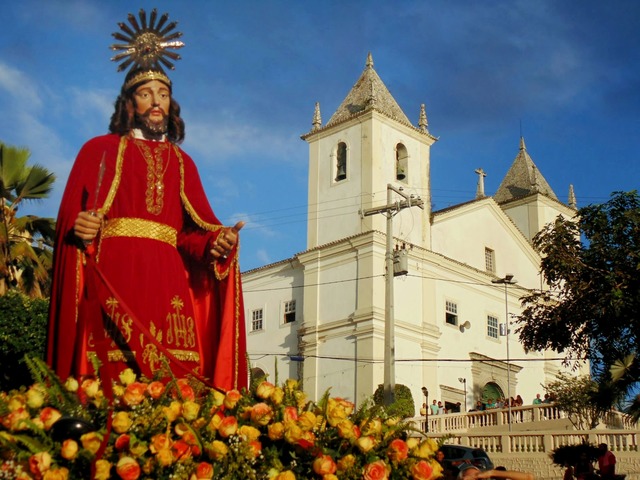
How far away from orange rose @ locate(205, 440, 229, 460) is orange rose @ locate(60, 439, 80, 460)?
783mm

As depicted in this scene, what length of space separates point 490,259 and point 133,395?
41675mm

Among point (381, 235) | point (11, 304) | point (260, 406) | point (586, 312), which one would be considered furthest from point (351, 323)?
point (260, 406)

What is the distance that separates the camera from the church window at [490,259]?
151ft

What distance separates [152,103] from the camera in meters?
10.1

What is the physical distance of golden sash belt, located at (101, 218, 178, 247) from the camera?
9.48 m

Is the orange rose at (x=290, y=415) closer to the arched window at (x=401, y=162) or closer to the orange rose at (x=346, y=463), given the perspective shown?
the orange rose at (x=346, y=463)

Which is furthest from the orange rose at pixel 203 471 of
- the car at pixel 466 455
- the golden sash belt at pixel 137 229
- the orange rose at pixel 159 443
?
the car at pixel 466 455

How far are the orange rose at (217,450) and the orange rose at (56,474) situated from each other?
0.85 metres

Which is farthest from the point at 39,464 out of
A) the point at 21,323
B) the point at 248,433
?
the point at 21,323

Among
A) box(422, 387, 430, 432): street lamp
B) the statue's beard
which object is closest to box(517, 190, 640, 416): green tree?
box(422, 387, 430, 432): street lamp

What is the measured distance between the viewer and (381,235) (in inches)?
1567

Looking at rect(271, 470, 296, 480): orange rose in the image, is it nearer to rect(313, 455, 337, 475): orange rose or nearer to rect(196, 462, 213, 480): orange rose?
rect(313, 455, 337, 475): orange rose

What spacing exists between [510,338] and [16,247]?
27515 millimetres

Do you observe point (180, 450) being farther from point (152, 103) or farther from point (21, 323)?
point (21, 323)
